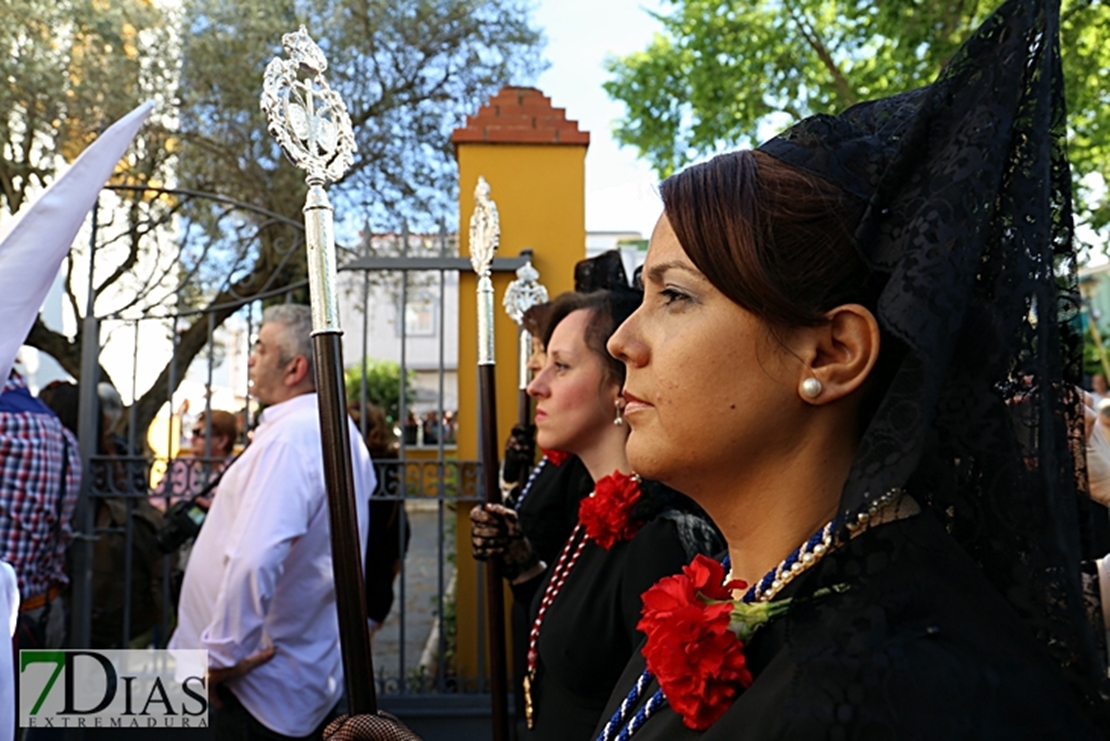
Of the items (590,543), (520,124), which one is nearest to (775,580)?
(590,543)

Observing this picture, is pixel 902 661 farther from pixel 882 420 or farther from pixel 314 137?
pixel 314 137

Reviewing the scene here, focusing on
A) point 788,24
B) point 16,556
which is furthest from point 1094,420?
point 788,24

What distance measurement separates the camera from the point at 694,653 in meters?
1.25

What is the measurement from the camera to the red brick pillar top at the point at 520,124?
19.4 ft

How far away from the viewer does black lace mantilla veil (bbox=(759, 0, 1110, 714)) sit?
1143mm

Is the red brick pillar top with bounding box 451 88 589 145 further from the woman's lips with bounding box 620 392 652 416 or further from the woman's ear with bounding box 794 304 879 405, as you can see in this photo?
the woman's ear with bounding box 794 304 879 405

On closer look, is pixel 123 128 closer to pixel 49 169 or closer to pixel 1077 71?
pixel 1077 71

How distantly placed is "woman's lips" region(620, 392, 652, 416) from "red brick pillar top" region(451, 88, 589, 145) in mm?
4651

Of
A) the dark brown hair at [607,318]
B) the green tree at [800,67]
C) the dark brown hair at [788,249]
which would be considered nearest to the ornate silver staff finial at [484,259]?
the dark brown hair at [607,318]

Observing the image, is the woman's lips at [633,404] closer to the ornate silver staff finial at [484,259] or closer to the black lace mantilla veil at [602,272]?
the ornate silver staff finial at [484,259]

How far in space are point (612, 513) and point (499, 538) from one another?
0.65m

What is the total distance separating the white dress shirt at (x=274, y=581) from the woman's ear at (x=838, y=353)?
2.41m

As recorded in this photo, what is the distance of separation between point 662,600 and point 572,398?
169 centimetres

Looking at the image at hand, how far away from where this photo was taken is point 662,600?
4.50 ft
